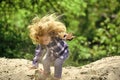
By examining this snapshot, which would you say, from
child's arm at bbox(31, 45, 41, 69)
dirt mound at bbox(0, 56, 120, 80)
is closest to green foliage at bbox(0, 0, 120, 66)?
dirt mound at bbox(0, 56, 120, 80)

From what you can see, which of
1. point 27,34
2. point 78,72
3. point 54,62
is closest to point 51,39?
point 54,62

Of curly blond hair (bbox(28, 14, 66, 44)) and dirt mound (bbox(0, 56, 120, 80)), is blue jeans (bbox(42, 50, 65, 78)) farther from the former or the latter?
dirt mound (bbox(0, 56, 120, 80))

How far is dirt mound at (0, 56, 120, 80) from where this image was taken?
Result: 5758 millimetres

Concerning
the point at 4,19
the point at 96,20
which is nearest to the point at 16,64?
the point at 4,19

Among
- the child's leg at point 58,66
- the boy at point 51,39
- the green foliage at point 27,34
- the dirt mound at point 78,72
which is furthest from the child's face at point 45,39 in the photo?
the green foliage at point 27,34

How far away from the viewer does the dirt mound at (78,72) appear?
18.9 feet

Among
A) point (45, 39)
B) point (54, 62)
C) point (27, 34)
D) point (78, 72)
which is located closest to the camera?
point (45, 39)

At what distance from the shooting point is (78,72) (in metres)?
6.07

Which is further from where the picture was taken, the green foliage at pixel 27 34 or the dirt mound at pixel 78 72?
the green foliage at pixel 27 34

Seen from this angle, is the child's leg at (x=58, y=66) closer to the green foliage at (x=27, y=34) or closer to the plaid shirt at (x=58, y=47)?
the plaid shirt at (x=58, y=47)

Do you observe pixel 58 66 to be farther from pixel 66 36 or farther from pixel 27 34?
pixel 27 34

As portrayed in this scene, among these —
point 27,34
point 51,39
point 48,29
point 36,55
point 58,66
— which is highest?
point 27,34

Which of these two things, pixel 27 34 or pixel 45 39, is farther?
pixel 27 34

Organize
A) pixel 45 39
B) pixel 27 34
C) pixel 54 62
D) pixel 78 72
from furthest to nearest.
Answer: pixel 27 34
pixel 78 72
pixel 54 62
pixel 45 39
